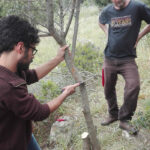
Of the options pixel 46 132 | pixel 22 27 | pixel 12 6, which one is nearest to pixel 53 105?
pixel 22 27

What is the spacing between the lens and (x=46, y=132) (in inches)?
147

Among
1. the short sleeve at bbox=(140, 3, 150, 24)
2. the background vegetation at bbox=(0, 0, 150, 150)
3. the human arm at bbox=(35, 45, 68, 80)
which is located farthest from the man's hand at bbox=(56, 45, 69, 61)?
the short sleeve at bbox=(140, 3, 150, 24)

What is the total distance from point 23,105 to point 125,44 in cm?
174

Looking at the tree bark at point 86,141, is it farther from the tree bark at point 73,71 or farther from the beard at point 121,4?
the beard at point 121,4

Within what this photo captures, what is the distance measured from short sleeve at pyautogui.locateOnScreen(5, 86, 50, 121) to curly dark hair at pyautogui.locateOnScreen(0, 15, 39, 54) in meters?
0.36

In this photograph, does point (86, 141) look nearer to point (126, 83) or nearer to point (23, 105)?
point (126, 83)

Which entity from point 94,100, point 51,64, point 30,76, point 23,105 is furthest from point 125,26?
point 94,100

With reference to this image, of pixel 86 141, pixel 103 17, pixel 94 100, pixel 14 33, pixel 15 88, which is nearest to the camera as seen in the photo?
pixel 15 88

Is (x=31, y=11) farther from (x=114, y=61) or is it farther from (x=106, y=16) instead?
(x=114, y=61)

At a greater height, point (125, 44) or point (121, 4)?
point (121, 4)

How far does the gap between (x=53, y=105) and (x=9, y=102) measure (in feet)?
1.40

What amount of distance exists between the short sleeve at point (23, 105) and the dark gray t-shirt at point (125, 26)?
1576 millimetres

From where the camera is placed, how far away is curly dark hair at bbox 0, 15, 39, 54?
1.58 meters

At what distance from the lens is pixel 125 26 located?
106 inches
